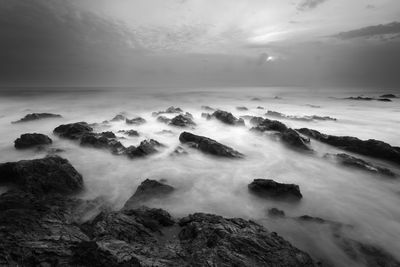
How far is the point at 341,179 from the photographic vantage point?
9.09m

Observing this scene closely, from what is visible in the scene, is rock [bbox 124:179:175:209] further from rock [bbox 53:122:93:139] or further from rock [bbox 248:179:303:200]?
rock [bbox 53:122:93:139]

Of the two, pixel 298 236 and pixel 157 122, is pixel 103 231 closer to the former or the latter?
pixel 298 236

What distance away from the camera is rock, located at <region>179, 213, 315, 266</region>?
13.3 ft

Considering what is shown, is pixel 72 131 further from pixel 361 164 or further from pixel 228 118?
pixel 361 164

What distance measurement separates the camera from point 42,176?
7090 millimetres

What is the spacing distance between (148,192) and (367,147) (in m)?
10.5

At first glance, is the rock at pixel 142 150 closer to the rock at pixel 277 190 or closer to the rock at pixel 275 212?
the rock at pixel 277 190

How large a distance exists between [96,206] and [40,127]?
522 inches

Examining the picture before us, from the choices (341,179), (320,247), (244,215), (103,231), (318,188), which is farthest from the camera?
(341,179)

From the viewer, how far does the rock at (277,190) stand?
752cm

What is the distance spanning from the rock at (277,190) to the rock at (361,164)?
4057 mm

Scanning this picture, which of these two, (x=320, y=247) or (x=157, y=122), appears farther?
(x=157, y=122)

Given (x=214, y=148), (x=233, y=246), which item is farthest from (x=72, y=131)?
(x=233, y=246)

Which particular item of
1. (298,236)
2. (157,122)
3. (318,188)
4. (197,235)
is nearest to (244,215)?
(298,236)
